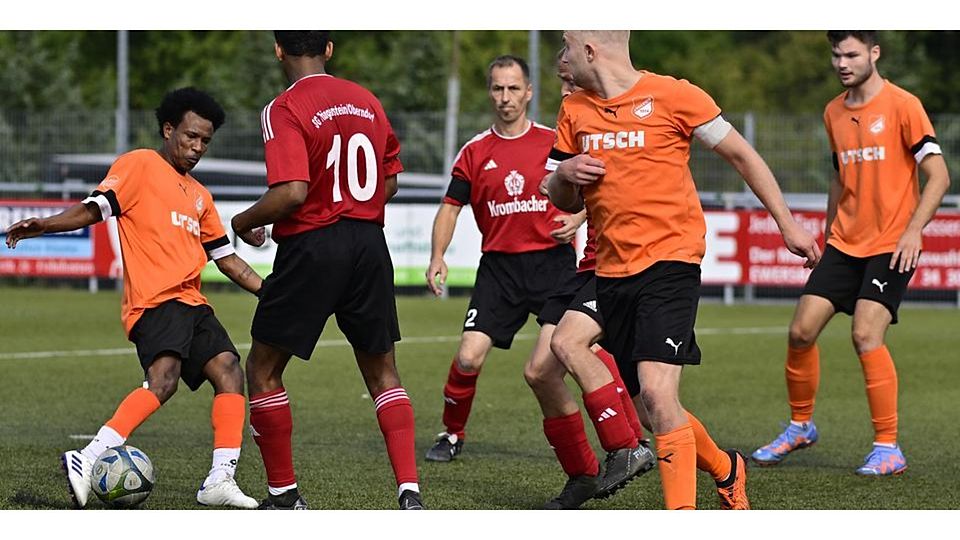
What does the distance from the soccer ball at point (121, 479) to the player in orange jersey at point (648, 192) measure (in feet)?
6.82

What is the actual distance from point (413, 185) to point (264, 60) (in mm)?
18588

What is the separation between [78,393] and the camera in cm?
1134

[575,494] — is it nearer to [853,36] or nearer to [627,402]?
[627,402]

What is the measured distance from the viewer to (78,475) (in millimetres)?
6516

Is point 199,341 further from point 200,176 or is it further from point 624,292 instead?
point 200,176

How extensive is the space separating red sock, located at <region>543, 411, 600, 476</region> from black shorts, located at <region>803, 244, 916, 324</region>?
1.91 meters

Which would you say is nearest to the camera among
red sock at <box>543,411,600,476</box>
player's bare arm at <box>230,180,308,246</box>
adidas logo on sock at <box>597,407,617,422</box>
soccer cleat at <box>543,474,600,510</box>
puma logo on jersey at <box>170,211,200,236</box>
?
player's bare arm at <box>230,180,308,246</box>

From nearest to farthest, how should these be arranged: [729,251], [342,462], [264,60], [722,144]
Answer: [722,144] → [342,462] → [729,251] → [264,60]

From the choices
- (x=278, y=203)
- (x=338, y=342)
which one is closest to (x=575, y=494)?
(x=278, y=203)

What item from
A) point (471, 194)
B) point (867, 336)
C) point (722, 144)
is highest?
point (722, 144)

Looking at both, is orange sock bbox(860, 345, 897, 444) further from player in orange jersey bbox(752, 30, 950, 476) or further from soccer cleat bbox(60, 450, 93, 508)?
soccer cleat bbox(60, 450, 93, 508)

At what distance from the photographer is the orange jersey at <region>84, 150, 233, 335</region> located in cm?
700

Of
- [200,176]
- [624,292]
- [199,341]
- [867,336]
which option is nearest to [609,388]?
[624,292]

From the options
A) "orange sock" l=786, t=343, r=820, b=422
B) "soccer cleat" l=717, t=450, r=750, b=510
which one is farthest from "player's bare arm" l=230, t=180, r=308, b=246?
"orange sock" l=786, t=343, r=820, b=422
